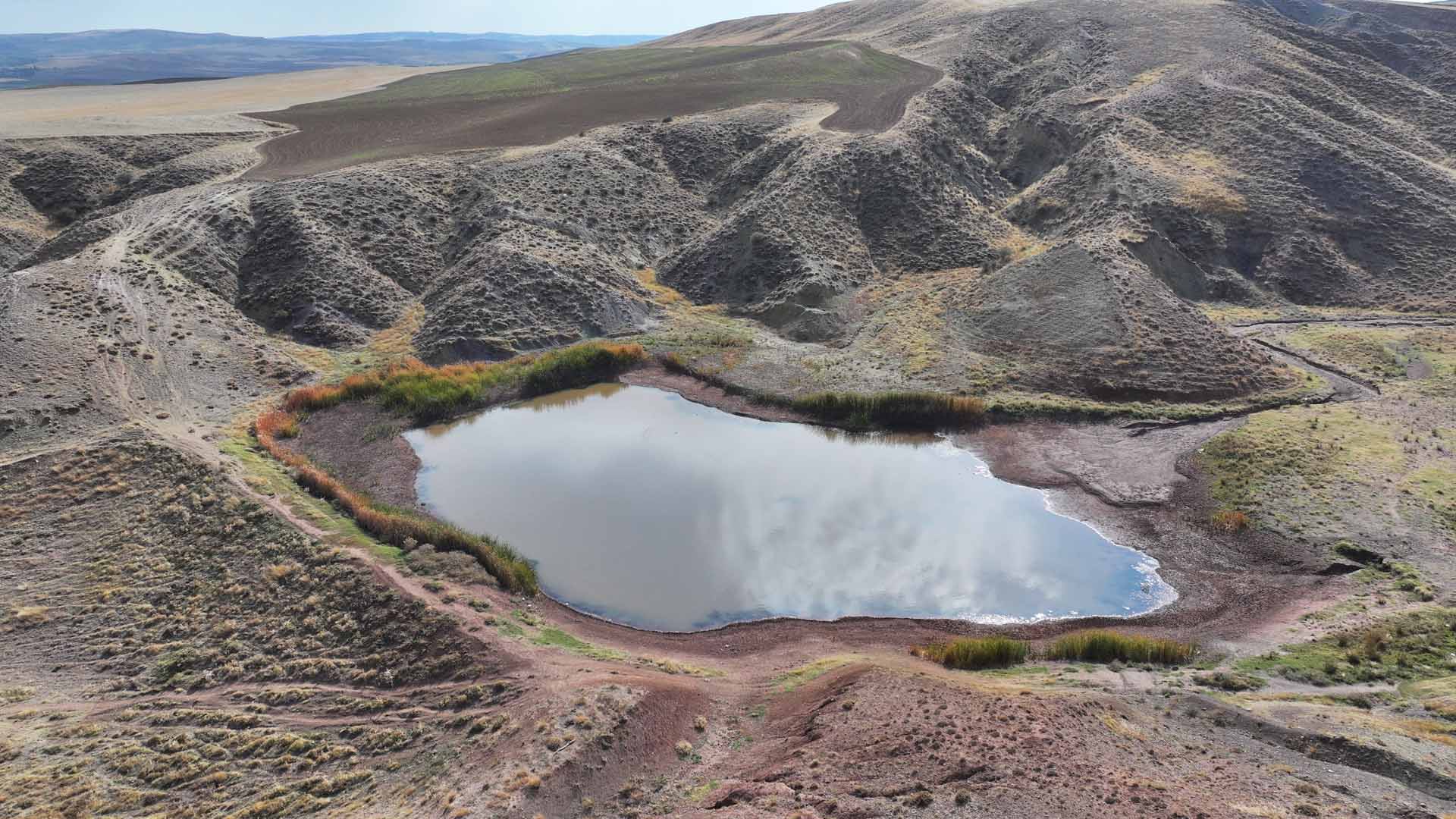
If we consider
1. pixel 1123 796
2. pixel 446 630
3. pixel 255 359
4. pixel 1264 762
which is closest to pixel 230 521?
pixel 446 630

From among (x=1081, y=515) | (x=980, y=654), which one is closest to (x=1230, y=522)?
(x=1081, y=515)

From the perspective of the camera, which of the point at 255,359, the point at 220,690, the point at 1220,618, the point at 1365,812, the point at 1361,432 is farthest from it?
the point at 255,359

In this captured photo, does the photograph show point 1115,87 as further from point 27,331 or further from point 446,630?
point 27,331

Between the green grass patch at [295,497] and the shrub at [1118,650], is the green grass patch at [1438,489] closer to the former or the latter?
the shrub at [1118,650]

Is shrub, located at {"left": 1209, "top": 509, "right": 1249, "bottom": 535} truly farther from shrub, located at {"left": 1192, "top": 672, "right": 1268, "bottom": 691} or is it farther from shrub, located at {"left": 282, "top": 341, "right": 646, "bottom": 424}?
shrub, located at {"left": 282, "top": 341, "right": 646, "bottom": 424}

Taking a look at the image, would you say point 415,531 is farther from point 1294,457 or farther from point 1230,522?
point 1294,457
